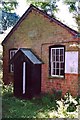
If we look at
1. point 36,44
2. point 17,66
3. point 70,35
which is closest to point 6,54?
point 17,66

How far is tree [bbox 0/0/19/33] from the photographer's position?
5978 mm

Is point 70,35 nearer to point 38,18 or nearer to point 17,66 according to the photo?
point 38,18

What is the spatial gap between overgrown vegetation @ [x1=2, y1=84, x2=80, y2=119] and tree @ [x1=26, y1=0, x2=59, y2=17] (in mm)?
2102

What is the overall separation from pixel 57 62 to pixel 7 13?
1738mm

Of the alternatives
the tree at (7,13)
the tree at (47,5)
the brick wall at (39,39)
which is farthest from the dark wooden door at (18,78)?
the tree at (47,5)

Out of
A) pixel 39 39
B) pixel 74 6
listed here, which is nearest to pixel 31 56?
pixel 39 39

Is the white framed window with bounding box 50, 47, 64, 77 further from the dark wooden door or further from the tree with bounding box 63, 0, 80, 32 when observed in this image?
the tree with bounding box 63, 0, 80, 32

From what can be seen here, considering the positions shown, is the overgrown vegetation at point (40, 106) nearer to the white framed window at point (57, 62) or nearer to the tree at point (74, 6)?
the white framed window at point (57, 62)

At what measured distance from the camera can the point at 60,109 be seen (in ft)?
17.0

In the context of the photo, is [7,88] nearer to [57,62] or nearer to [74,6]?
[57,62]

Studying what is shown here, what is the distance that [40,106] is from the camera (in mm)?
6043

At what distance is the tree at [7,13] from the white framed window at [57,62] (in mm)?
1309

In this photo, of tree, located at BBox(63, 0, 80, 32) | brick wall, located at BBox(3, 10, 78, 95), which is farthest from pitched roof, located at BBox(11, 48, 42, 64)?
tree, located at BBox(63, 0, 80, 32)

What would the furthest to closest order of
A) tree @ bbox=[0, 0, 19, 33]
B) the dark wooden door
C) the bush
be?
1. the dark wooden door
2. the bush
3. tree @ bbox=[0, 0, 19, 33]
